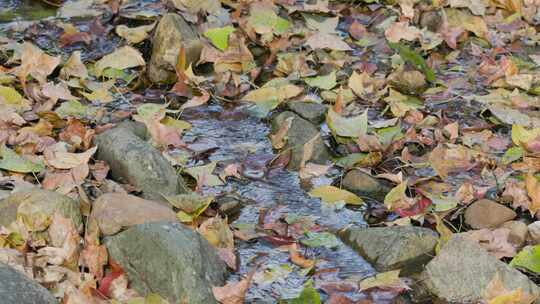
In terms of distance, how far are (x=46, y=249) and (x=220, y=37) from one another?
2142mm

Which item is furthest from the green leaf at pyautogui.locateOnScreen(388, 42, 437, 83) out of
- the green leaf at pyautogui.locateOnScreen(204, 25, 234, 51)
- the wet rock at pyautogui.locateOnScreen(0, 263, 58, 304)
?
the wet rock at pyautogui.locateOnScreen(0, 263, 58, 304)

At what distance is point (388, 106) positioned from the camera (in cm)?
452

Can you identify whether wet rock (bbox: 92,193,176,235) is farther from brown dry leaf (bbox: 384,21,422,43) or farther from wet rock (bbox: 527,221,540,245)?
brown dry leaf (bbox: 384,21,422,43)

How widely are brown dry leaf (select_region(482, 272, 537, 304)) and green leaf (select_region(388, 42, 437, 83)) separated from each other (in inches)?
74.6

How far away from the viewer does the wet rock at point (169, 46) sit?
15.5ft

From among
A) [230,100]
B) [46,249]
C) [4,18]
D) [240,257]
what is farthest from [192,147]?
[4,18]

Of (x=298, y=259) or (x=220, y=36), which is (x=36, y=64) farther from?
(x=298, y=259)

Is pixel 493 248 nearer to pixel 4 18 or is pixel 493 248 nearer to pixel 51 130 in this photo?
pixel 51 130

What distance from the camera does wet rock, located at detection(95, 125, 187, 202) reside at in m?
3.60

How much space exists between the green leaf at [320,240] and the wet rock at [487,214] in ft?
1.75

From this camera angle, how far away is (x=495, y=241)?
11.1 feet

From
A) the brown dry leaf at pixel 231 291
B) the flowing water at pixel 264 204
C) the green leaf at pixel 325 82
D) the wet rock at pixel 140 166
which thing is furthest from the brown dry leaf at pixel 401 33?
the brown dry leaf at pixel 231 291

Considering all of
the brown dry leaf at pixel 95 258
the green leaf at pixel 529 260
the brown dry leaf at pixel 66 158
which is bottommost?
the green leaf at pixel 529 260

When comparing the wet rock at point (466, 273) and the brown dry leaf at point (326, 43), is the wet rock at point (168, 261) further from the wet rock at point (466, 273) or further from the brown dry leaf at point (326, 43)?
the brown dry leaf at point (326, 43)
